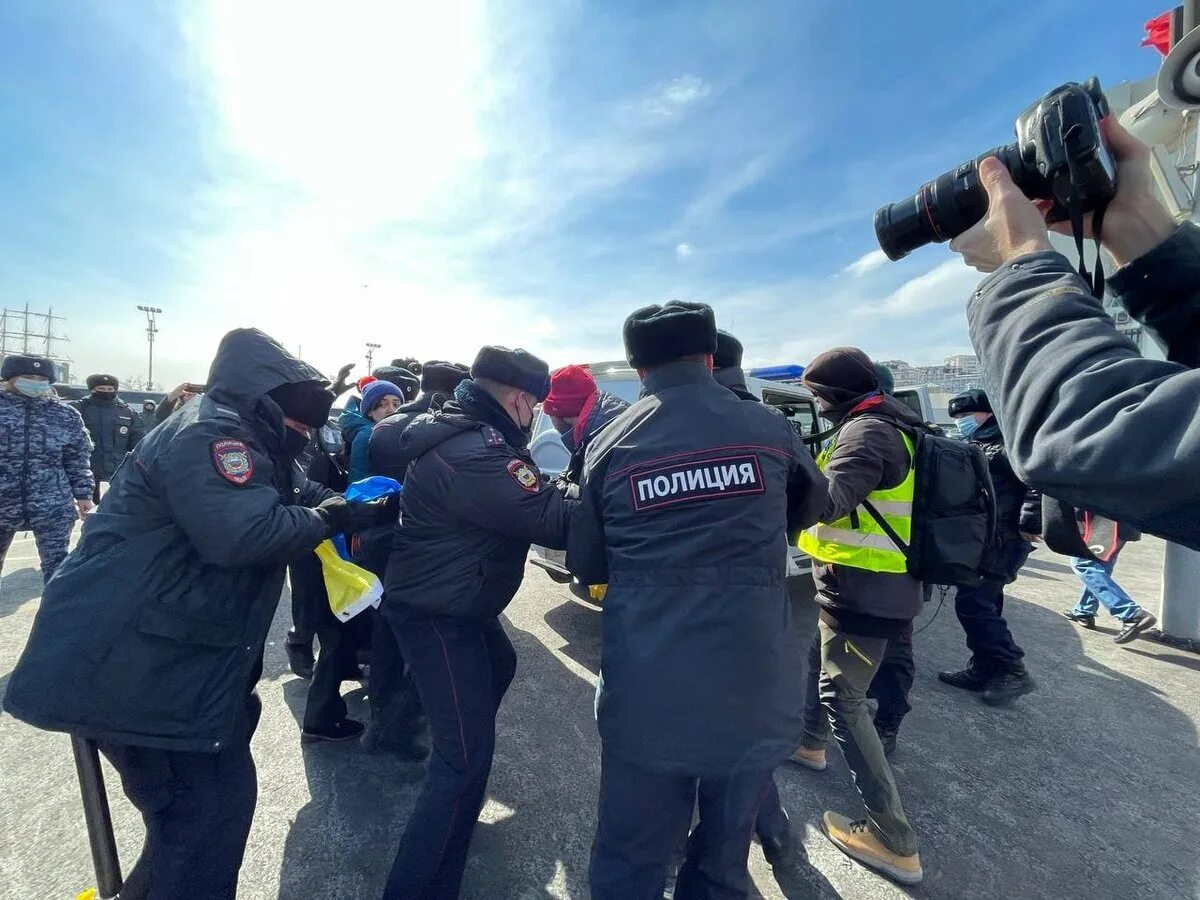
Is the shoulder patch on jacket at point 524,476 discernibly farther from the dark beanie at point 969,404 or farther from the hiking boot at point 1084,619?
the hiking boot at point 1084,619

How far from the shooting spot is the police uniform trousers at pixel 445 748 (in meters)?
1.78

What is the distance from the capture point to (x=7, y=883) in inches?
78.0

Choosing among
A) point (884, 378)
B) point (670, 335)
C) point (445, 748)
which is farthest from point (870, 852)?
point (884, 378)

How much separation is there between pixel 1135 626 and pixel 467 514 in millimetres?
5961

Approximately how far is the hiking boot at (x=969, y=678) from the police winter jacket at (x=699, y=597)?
10.5ft

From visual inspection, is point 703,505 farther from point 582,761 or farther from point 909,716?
point 909,716

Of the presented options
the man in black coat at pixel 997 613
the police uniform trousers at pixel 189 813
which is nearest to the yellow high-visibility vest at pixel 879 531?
the man in black coat at pixel 997 613

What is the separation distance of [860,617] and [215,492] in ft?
8.33

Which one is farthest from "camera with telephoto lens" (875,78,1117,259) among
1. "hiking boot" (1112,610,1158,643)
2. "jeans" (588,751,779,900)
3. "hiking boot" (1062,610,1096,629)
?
"hiking boot" (1062,610,1096,629)

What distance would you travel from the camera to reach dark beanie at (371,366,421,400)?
4.54 metres

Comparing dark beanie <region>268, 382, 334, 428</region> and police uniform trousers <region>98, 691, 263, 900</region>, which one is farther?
dark beanie <region>268, 382, 334, 428</region>

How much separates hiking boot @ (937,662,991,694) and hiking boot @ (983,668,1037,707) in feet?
0.28

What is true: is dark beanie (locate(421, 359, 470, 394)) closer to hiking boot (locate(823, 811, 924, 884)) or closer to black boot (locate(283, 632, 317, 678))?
black boot (locate(283, 632, 317, 678))

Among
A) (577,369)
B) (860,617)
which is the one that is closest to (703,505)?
(860,617)
